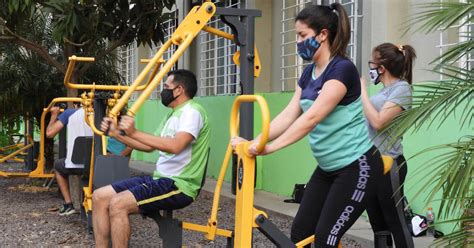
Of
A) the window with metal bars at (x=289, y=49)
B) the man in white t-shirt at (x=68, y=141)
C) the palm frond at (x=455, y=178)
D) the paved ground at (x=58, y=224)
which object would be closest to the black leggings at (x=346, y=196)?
the palm frond at (x=455, y=178)

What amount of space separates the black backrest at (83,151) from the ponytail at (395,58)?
3667 millimetres

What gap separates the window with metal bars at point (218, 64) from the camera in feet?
35.7

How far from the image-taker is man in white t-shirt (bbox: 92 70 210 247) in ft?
15.2

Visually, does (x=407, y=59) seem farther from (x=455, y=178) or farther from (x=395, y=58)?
(x=455, y=178)

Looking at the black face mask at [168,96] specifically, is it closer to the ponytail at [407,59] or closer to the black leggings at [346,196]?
the ponytail at [407,59]

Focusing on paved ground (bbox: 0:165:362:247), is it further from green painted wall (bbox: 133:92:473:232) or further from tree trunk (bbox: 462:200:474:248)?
tree trunk (bbox: 462:200:474:248)

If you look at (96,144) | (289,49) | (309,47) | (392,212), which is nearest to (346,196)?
(392,212)

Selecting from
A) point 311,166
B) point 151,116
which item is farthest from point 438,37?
point 151,116

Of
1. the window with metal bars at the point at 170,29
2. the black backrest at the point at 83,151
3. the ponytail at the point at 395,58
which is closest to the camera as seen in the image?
the ponytail at the point at 395,58

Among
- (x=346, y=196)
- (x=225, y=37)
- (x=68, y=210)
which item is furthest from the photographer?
(x=68, y=210)

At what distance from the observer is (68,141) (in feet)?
25.4

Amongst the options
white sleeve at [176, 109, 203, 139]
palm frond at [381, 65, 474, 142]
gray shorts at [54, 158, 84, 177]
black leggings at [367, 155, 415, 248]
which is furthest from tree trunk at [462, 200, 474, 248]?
gray shorts at [54, 158, 84, 177]

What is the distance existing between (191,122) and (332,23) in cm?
154

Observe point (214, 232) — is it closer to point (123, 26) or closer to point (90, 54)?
point (123, 26)
